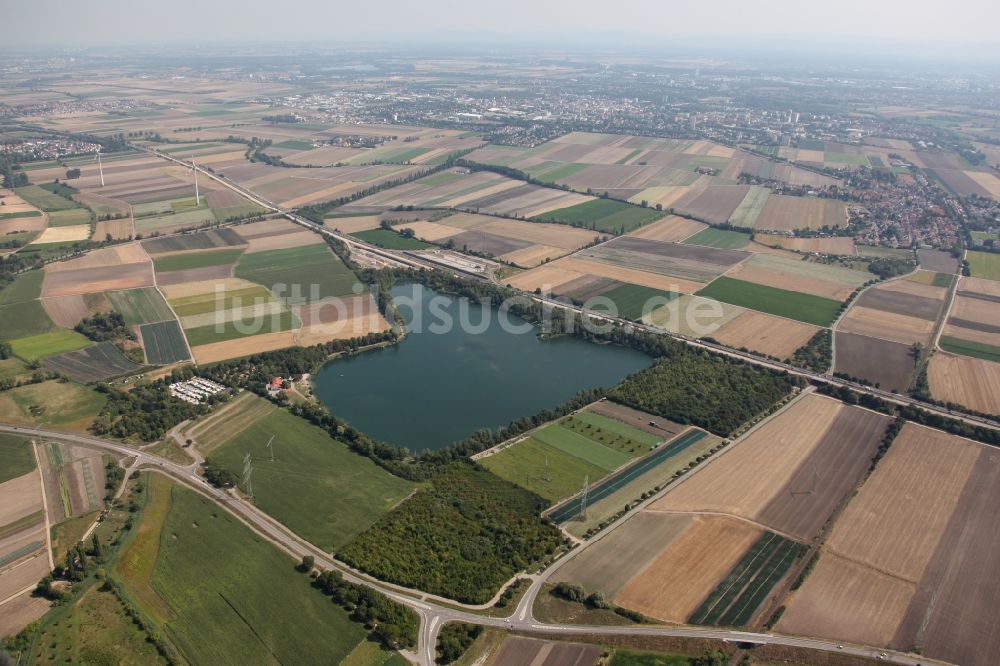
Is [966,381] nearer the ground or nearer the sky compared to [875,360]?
nearer the ground

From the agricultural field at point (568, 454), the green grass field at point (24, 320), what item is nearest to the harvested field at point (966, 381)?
the agricultural field at point (568, 454)

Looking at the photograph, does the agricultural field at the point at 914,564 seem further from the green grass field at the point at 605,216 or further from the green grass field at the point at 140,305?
the green grass field at the point at 140,305

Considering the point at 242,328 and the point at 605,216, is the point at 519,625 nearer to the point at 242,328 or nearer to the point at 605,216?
the point at 242,328

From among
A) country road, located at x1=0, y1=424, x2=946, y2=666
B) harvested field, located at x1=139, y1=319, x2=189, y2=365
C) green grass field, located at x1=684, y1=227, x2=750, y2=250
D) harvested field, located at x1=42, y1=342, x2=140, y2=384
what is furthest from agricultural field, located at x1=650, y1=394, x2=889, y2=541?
harvested field, located at x1=42, y1=342, x2=140, y2=384

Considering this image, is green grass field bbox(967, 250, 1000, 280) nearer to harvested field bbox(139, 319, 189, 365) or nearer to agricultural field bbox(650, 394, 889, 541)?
agricultural field bbox(650, 394, 889, 541)

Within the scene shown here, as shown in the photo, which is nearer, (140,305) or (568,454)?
(568,454)

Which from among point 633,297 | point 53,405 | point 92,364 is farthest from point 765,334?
point 53,405
